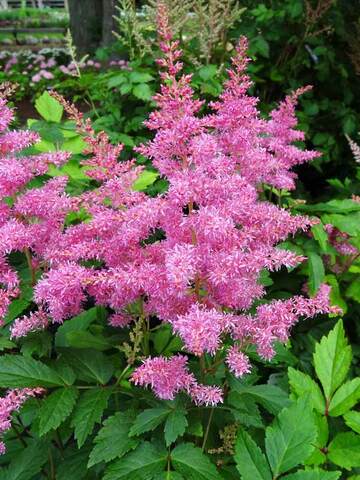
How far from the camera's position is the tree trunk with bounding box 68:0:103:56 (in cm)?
912

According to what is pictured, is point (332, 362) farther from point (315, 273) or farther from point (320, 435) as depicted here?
point (315, 273)

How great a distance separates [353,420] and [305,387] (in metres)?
0.17

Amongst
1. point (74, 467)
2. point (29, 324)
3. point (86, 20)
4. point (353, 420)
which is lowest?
point (86, 20)

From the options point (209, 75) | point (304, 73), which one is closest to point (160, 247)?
point (209, 75)

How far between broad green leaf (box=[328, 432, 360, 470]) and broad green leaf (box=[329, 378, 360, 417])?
72 mm

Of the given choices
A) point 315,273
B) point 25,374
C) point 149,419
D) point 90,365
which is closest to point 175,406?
point 149,419

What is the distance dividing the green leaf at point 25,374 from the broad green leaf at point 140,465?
28cm

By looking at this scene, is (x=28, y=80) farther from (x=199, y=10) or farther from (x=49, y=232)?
(x=49, y=232)

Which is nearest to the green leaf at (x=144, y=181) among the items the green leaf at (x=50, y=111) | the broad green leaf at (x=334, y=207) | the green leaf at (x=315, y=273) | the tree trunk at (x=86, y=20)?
the green leaf at (x=50, y=111)

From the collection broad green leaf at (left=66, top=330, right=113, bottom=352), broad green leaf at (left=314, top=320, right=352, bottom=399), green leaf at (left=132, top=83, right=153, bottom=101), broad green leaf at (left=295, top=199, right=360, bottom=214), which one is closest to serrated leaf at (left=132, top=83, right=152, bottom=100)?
green leaf at (left=132, top=83, right=153, bottom=101)

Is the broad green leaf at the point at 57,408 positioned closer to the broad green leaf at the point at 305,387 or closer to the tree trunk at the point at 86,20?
the broad green leaf at the point at 305,387

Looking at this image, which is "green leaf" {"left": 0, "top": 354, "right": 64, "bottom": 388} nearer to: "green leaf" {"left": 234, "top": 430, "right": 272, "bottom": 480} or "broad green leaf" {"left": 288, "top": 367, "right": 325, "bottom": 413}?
"green leaf" {"left": 234, "top": 430, "right": 272, "bottom": 480}

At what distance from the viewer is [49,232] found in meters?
1.63

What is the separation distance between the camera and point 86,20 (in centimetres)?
918
